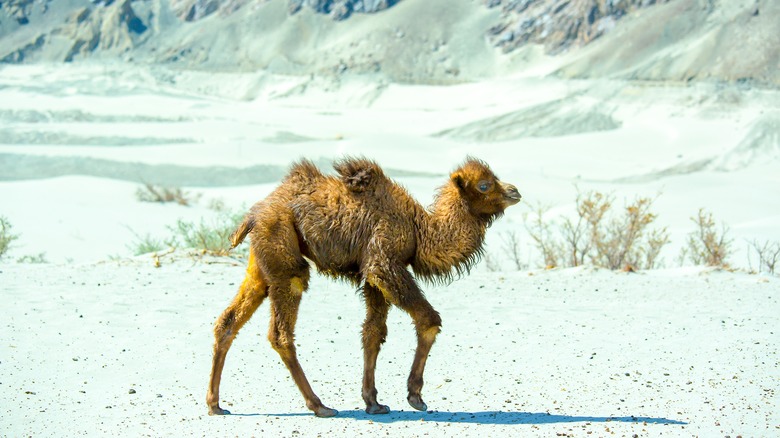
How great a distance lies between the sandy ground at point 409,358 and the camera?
657 cm

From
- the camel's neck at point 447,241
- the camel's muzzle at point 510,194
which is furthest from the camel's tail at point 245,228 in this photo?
the camel's muzzle at point 510,194

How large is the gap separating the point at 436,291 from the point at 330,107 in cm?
5139

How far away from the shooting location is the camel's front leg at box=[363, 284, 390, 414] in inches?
259

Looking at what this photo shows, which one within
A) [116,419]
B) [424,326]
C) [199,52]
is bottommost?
[116,419]

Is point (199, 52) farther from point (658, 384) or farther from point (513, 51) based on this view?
point (658, 384)

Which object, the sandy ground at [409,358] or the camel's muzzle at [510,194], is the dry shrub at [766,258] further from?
the camel's muzzle at [510,194]

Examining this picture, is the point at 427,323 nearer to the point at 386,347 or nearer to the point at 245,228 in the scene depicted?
the point at 245,228

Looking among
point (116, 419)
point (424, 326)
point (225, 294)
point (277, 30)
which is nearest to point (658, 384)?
point (424, 326)

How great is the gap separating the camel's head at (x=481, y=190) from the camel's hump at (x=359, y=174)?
541 millimetres

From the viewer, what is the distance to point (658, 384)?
745 centimetres

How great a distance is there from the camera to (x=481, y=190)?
6758 millimetres

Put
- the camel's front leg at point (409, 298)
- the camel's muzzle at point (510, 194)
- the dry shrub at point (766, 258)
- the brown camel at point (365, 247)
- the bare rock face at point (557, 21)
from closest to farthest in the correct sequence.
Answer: the camel's front leg at point (409, 298)
the brown camel at point (365, 247)
the camel's muzzle at point (510, 194)
the dry shrub at point (766, 258)
the bare rock face at point (557, 21)

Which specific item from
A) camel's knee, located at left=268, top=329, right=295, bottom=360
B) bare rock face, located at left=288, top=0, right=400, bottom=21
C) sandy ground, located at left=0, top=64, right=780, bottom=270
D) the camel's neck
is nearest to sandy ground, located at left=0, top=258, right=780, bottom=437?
camel's knee, located at left=268, top=329, right=295, bottom=360

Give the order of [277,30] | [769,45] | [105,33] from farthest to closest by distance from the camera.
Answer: [105,33]
[277,30]
[769,45]
